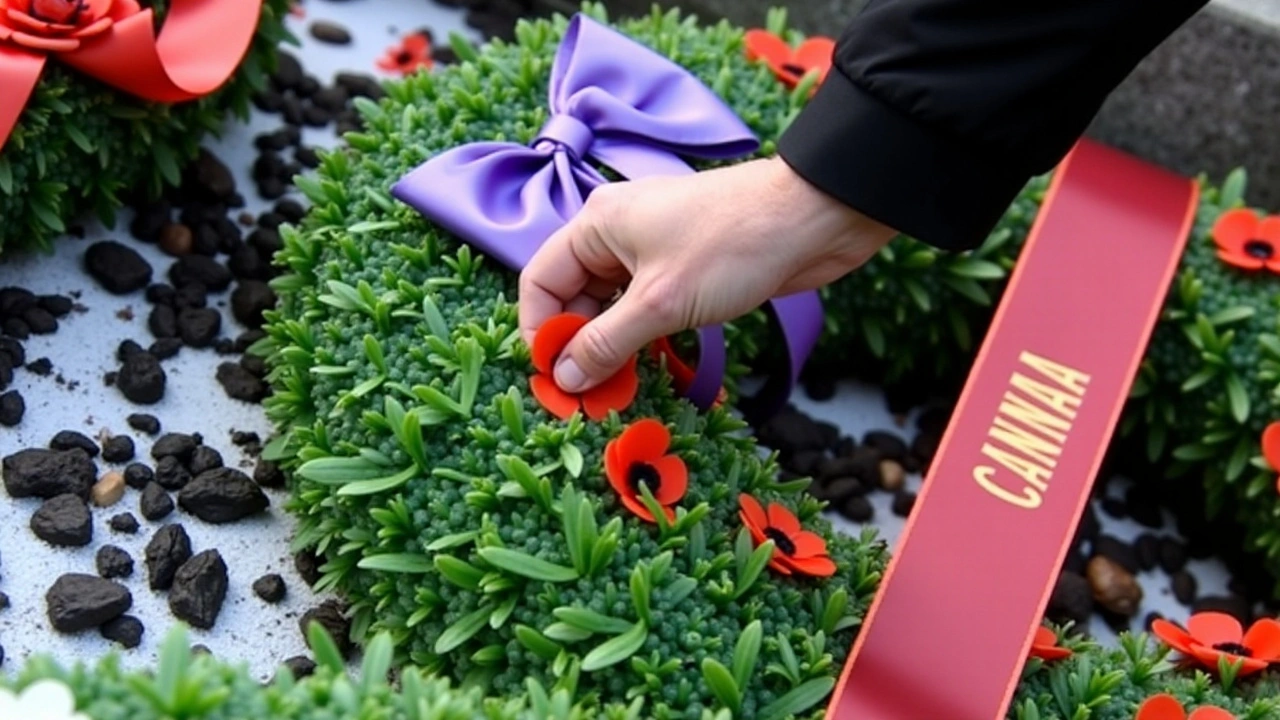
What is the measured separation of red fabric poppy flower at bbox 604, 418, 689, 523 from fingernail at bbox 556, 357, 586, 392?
7 centimetres

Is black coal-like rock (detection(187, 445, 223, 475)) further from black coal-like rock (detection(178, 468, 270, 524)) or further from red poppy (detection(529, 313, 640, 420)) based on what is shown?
red poppy (detection(529, 313, 640, 420))

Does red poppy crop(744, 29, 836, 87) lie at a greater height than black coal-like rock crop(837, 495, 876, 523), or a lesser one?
greater

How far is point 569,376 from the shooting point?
1670mm

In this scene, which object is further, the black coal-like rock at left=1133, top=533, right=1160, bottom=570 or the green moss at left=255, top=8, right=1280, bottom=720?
the black coal-like rock at left=1133, top=533, right=1160, bottom=570

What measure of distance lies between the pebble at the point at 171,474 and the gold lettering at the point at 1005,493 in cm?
92

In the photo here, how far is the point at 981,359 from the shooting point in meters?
2.04

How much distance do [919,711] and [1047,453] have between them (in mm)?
433

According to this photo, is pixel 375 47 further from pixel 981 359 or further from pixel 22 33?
pixel 981 359

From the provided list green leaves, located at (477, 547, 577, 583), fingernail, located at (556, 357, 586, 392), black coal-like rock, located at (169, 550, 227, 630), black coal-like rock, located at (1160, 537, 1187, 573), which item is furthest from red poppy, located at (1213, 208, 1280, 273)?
black coal-like rock, located at (169, 550, 227, 630)

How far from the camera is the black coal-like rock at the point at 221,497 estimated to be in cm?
188

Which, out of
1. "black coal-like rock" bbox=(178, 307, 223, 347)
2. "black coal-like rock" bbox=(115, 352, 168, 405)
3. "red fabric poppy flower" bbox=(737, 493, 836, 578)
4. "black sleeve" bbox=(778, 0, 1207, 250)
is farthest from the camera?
"black coal-like rock" bbox=(178, 307, 223, 347)

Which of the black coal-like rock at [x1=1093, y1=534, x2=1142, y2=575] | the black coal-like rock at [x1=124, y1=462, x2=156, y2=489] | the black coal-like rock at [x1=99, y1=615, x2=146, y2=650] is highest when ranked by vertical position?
the black coal-like rock at [x1=1093, y1=534, x2=1142, y2=575]

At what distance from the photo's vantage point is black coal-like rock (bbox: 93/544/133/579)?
5.88 ft

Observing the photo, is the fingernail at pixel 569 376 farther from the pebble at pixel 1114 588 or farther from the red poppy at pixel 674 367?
the pebble at pixel 1114 588
